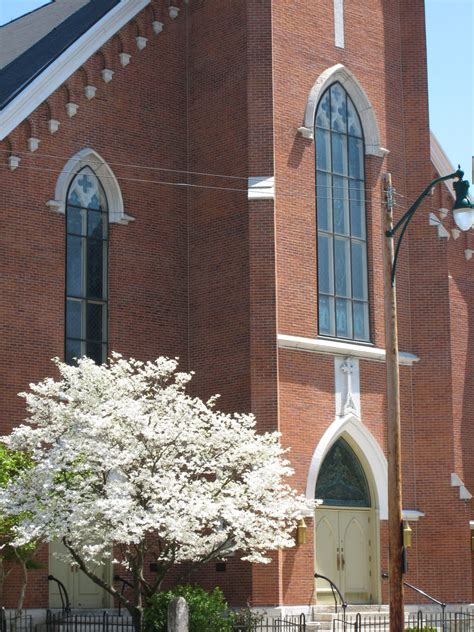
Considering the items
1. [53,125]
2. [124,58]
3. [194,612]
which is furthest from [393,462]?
[124,58]

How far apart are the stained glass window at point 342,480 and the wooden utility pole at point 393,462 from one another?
7078mm

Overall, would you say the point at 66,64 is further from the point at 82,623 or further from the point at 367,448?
the point at 82,623

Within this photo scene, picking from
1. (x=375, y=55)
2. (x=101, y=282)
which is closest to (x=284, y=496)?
(x=101, y=282)

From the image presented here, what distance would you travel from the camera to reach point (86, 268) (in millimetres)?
27125

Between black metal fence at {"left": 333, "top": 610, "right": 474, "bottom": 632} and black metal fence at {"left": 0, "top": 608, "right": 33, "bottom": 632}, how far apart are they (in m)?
5.77

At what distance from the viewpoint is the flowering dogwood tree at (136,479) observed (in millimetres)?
21062

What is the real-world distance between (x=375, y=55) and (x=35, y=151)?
340 inches

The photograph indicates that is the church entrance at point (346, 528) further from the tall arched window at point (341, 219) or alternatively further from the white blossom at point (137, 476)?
the white blossom at point (137, 476)

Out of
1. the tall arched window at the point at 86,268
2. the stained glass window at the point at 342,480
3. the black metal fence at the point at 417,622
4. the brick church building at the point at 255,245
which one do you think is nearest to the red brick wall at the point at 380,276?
the brick church building at the point at 255,245

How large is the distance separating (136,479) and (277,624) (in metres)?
5.31

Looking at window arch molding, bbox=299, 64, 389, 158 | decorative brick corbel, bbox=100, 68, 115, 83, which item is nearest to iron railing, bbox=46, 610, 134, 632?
decorative brick corbel, bbox=100, 68, 115, 83

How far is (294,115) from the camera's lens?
28.2 meters

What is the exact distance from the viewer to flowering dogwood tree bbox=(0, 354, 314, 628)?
2106 cm

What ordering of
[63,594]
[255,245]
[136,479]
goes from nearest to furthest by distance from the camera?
[136,479], [63,594], [255,245]
